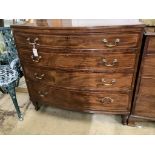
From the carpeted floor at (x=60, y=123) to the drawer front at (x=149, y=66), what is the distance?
62 centimetres

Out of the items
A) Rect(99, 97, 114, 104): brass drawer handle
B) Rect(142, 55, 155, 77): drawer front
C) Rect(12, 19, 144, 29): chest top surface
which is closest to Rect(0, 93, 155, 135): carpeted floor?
Rect(99, 97, 114, 104): brass drawer handle

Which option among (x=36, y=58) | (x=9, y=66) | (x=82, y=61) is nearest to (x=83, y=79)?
(x=82, y=61)

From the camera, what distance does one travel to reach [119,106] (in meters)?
1.58

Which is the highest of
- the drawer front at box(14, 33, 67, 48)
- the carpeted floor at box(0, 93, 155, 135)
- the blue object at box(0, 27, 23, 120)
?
the drawer front at box(14, 33, 67, 48)

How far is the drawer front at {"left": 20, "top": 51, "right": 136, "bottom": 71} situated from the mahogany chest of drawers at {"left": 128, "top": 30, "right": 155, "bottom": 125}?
95 millimetres

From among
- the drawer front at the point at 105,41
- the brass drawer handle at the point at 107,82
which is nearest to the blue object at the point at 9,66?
the drawer front at the point at 105,41

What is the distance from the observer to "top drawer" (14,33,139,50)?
1241 millimetres

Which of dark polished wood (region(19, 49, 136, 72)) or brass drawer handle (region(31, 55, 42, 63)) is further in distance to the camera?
brass drawer handle (region(31, 55, 42, 63))

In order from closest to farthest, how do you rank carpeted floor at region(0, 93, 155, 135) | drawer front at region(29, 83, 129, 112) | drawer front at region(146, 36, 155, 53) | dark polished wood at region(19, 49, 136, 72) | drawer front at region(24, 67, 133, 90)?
1. drawer front at region(146, 36, 155, 53)
2. dark polished wood at region(19, 49, 136, 72)
3. drawer front at region(24, 67, 133, 90)
4. drawer front at region(29, 83, 129, 112)
5. carpeted floor at region(0, 93, 155, 135)

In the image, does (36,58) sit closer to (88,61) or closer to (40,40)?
(40,40)

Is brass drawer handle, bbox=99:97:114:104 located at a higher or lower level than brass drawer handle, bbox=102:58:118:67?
lower

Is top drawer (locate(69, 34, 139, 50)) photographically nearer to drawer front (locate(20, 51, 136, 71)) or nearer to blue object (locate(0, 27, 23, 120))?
drawer front (locate(20, 51, 136, 71))

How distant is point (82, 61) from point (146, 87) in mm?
565
